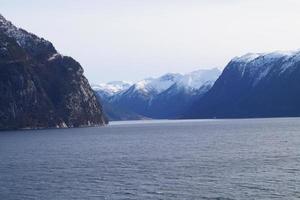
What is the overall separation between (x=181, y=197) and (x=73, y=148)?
332ft

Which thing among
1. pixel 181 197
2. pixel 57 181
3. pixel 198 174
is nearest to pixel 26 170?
pixel 57 181

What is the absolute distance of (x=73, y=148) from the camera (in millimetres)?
180000

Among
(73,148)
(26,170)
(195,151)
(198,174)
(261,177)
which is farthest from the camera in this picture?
(73,148)

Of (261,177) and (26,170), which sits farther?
(26,170)

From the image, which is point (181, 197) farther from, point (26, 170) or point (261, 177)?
point (26, 170)

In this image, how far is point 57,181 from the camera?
10006 cm

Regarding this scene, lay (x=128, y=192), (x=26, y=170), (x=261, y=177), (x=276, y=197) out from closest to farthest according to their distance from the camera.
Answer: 1. (x=276, y=197)
2. (x=128, y=192)
3. (x=261, y=177)
4. (x=26, y=170)

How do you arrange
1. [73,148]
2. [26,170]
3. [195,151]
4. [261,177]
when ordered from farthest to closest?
1. [73,148]
2. [195,151]
3. [26,170]
4. [261,177]

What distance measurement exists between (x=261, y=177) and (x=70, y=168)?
132 feet

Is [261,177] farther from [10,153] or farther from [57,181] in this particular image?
[10,153]

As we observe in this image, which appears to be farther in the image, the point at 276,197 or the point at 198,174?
the point at 198,174

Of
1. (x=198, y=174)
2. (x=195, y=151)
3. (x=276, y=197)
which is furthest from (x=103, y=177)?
(x=195, y=151)

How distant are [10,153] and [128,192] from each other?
81.1m

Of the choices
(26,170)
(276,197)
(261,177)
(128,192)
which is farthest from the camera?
(26,170)
